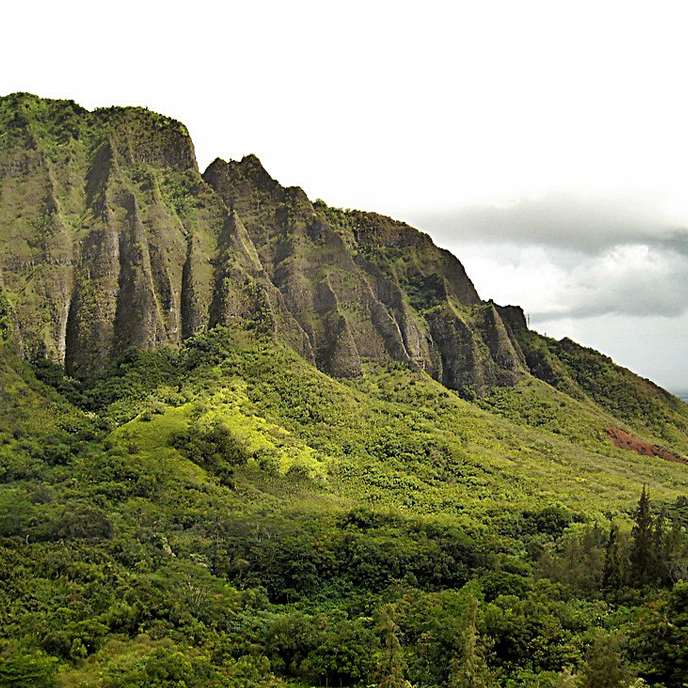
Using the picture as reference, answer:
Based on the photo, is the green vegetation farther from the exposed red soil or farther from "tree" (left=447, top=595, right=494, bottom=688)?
the exposed red soil

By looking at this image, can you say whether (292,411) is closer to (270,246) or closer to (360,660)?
(270,246)

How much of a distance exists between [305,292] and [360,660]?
4192 inches

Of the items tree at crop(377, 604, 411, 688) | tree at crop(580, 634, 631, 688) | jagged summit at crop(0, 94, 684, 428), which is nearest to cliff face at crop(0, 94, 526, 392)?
jagged summit at crop(0, 94, 684, 428)

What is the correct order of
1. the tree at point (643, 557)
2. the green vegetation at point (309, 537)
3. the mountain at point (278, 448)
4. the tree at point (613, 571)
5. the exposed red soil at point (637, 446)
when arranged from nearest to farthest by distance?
1. the green vegetation at point (309, 537)
2. the mountain at point (278, 448)
3. the tree at point (643, 557)
4. the tree at point (613, 571)
5. the exposed red soil at point (637, 446)

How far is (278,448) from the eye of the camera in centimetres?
10806

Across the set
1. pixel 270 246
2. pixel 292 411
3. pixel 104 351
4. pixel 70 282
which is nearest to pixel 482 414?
pixel 292 411

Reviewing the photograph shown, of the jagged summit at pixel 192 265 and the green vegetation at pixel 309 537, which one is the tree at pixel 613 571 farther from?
the jagged summit at pixel 192 265

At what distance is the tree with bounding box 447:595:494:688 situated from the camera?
4372cm

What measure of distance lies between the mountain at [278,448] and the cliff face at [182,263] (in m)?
0.56

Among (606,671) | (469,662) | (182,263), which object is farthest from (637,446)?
(606,671)

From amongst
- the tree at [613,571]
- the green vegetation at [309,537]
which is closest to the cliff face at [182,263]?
the green vegetation at [309,537]

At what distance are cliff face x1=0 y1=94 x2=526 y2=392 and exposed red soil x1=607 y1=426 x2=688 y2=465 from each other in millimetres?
27259

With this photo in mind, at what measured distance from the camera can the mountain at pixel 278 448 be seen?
56312mm

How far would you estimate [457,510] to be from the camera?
101m
